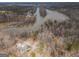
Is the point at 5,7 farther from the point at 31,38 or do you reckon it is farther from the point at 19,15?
the point at 31,38

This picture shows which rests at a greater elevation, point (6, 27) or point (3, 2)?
point (3, 2)

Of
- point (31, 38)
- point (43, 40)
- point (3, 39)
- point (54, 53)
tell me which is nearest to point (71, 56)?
point (54, 53)

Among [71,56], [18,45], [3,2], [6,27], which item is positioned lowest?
[71,56]

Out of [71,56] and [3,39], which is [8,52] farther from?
[71,56]

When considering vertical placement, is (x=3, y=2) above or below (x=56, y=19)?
above

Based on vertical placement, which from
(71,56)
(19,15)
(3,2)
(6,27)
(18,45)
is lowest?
(71,56)

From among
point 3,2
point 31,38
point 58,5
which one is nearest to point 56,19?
point 58,5
